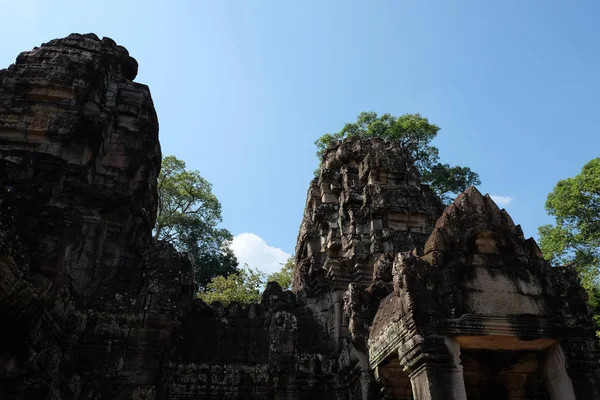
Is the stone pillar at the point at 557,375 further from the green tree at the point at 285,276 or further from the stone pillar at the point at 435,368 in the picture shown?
the green tree at the point at 285,276

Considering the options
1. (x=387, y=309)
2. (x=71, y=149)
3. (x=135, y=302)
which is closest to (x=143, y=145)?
(x=71, y=149)

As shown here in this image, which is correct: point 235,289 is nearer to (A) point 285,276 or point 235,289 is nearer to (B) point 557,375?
(A) point 285,276

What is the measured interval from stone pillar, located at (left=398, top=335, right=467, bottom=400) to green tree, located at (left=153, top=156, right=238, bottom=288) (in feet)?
71.5

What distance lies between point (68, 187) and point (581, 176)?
885 inches

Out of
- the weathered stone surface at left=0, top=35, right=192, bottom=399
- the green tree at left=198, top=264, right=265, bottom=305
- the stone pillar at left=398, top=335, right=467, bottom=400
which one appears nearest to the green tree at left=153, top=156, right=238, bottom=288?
the green tree at left=198, top=264, right=265, bottom=305

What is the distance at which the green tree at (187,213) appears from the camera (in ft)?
87.7

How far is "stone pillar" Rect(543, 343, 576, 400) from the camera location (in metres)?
5.18

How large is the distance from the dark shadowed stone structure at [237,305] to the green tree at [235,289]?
11.7 meters

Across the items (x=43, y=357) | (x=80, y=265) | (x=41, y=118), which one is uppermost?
(x=41, y=118)

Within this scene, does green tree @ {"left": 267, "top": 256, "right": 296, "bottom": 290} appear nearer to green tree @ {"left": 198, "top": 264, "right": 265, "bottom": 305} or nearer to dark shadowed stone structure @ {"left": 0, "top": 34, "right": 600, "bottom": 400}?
green tree @ {"left": 198, "top": 264, "right": 265, "bottom": 305}

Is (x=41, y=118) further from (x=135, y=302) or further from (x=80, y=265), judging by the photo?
(x=135, y=302)

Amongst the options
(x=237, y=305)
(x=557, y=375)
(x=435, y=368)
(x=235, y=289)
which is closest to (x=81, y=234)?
(x=237, y=305)

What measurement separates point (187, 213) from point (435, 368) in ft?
79.8

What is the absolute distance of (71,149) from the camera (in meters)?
9.49
